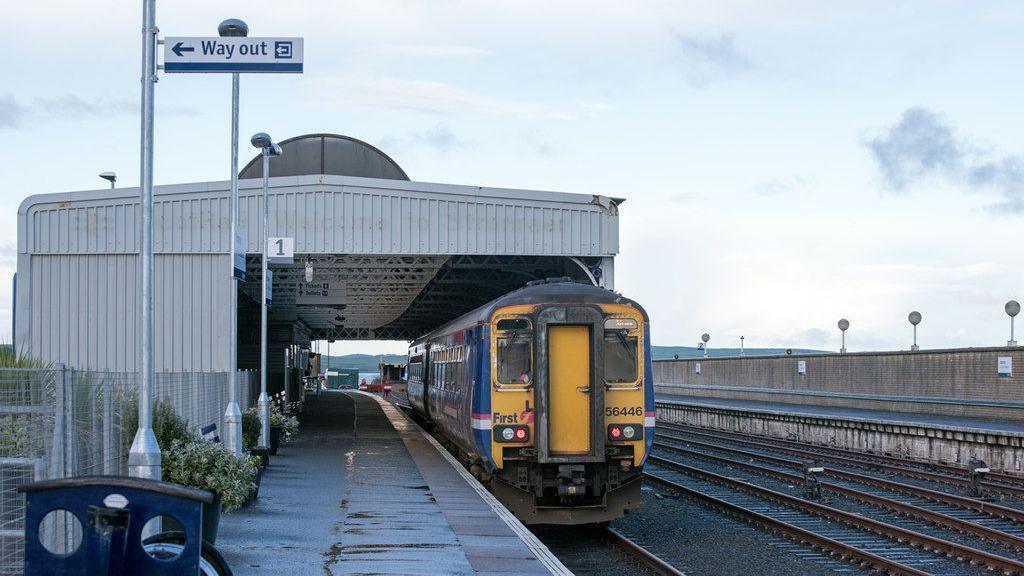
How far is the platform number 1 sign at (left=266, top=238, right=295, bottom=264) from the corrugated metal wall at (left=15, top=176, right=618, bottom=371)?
4.37 metres

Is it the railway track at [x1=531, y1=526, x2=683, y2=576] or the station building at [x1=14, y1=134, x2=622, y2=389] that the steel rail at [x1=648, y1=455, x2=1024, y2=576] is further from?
the station building at [x1=14, y1=134, x2=622, y2=389]

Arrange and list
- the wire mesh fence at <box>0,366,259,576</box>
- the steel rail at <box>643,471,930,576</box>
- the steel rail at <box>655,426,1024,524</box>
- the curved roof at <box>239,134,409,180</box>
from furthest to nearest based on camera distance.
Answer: the curved roof at <box>239,134,409,180</box>, the steel rail at <box>655,426,1024,524</box>, the steel rail at <box>643,471,930,576</box>, the wire mesh fence at <box>0,366,259,576</box>

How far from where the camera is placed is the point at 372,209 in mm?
26969

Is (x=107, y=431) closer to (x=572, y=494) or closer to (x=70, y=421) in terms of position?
(x=70, y=421)

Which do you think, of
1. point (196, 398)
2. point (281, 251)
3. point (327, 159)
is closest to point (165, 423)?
point (196, 398)

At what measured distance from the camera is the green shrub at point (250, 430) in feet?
69.2

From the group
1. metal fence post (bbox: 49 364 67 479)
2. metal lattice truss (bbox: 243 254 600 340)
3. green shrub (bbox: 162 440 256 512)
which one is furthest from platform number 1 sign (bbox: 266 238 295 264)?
metal fence post (bbox: 49 364 67 479)

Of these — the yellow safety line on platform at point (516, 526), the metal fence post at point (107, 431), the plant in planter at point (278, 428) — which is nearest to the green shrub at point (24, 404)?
the metal fence post at point (107, 431)

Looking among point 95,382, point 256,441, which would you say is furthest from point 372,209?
point 95,382

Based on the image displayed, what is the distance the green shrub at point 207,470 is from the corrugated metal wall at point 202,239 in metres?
14.4

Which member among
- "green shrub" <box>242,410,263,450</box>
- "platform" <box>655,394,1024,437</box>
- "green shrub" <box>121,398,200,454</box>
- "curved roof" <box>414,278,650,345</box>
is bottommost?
"platform" <box>655,394,1024,437</box>

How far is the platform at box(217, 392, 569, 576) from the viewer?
10.7m

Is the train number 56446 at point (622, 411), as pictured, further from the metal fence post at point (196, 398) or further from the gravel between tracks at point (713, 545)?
the metal fence post at point (196, 398)

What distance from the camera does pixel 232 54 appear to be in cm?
1096
